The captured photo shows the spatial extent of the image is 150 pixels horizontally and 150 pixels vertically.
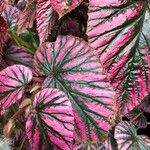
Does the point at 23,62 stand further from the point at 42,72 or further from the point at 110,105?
the point at 110,105

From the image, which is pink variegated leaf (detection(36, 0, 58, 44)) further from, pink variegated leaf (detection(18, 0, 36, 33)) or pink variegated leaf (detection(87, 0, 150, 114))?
pink variegated leaf (detection(87, 0, 150, 114))

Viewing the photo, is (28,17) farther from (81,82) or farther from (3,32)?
(81,82)

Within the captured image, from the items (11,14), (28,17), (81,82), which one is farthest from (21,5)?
(81,82)

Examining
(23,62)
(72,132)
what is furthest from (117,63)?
(23,62)

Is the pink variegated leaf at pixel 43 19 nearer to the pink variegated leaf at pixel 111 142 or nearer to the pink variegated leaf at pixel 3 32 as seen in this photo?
the pink variegated leaf at pixel 3 32

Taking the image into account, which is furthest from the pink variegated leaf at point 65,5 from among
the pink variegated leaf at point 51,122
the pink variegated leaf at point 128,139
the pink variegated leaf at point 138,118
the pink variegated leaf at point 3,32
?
the pink variegated leaf at point 138,118

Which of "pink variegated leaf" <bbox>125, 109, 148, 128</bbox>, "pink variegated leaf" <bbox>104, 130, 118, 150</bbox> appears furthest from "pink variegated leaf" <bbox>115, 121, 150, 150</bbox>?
"pink variegated leaf" <bbox>125, 109, 148, 128</bbox>
